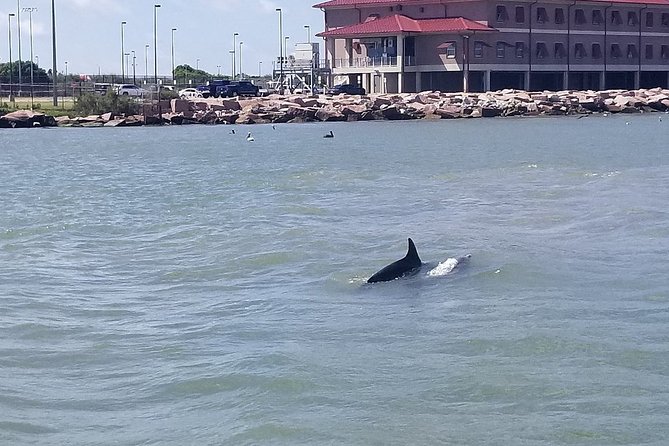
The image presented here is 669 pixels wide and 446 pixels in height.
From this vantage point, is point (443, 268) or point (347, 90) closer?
point (443, 268)

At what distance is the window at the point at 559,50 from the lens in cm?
8331

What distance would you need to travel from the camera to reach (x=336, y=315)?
13289mm

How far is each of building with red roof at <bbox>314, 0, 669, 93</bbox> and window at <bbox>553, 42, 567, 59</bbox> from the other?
0.24 ft

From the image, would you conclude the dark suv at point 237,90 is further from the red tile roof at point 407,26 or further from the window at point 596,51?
the window at point 596,51

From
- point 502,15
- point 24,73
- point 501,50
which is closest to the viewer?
point 502,15

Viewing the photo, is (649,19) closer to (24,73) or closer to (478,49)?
(478,49)

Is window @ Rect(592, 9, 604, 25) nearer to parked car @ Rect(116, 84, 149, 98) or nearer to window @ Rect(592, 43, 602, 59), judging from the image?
window @ Rect(592, 43, 602, 59)

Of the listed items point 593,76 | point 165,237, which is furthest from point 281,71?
point 165,237

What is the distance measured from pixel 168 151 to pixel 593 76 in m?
51.6

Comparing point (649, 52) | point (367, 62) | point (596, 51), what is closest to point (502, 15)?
point (596, 51)

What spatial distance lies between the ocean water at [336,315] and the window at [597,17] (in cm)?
5822

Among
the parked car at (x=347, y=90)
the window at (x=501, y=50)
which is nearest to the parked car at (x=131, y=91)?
the parked car at (x=347, y=90)

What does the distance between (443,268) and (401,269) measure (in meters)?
0.74

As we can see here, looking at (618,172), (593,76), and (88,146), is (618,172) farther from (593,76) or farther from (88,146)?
(593,76)
